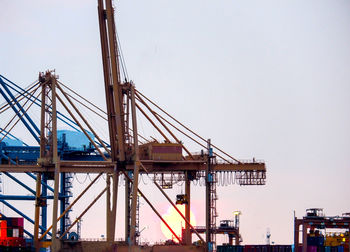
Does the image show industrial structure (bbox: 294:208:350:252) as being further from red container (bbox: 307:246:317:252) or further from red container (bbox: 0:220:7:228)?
red container (bbox: 0:220:7:228)

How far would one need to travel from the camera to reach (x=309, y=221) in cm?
8625

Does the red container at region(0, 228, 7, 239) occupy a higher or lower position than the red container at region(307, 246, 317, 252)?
higher

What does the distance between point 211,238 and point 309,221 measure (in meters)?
10.4

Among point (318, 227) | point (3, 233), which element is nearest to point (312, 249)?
point (318, 227)

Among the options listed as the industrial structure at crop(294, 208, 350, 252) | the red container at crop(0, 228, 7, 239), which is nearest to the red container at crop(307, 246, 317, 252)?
the industrial structure at crop(294, 208, 350, 252)

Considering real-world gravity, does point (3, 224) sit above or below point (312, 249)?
above

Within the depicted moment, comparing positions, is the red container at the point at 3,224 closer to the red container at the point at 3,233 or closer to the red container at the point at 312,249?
the red container at the point at 3,233

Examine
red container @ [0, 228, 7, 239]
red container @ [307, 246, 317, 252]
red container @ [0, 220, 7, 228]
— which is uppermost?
red container @ [0, 220, 7, 228]

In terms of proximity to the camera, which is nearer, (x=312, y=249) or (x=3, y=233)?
(x=312, y=249)

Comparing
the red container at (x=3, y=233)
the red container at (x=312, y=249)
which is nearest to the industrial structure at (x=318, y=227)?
the red container at (x=312, y=249)

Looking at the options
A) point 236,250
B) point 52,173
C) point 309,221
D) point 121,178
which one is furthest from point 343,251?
point 52,173

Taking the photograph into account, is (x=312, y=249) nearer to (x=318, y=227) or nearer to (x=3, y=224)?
(x=318, y=227)

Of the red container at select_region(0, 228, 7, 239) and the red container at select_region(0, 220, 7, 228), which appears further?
the red container at select_region(0, 220, 7, 228)

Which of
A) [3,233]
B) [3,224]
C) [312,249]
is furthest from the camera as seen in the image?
[3,224]
